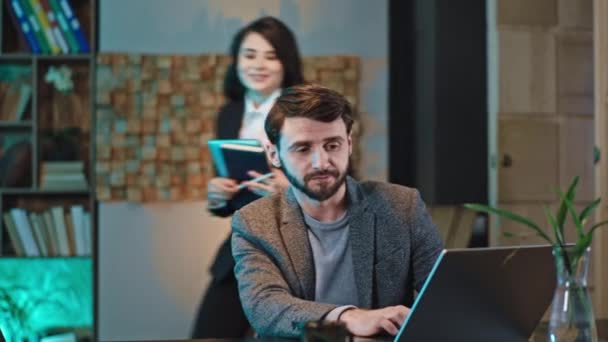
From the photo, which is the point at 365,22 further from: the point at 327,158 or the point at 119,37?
the point at 327,158

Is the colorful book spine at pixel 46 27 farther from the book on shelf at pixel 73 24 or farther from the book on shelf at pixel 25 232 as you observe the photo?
the book on shelf at pixel 25 232

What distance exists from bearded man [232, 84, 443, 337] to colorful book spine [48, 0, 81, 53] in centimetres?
256

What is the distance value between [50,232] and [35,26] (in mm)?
1008

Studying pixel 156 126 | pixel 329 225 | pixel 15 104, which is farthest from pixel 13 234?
pixel 329 225

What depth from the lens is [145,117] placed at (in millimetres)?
4586

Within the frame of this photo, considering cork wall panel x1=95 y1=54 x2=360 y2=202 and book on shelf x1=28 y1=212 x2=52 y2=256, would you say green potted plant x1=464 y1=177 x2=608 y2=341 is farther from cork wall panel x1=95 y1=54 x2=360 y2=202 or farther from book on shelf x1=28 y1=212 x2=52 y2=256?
book on shelf x1=28 y1=212 x2=52 y2=256

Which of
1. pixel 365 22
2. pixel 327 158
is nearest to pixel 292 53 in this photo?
pixel 365 22

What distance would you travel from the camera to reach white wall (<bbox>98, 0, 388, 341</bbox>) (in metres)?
4.60

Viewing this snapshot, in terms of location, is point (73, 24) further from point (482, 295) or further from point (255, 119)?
point (482, 295)

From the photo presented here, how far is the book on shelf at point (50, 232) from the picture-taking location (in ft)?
15.4

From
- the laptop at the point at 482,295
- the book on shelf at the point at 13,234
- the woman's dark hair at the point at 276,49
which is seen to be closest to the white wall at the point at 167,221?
the woman's dark hair at the point at 276,49

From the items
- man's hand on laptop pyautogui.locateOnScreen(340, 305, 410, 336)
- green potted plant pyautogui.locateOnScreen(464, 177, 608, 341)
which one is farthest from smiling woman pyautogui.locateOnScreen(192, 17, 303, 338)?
green potted plant pyautogui.locateOnScreen(464, 177, 608, 341)

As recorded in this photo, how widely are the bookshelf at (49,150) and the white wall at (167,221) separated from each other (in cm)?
11

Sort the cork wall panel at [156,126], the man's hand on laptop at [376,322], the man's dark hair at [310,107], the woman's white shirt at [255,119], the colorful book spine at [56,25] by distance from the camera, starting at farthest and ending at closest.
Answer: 1. the colorful book spine at [56,25]
2. the cork wall panel at [156,126]
3. the woman's white shirt at [255,119]
4. the man's dark hair at [310,107]
5. the man's hand on laptop at [376,322]
